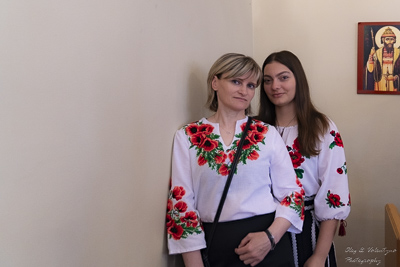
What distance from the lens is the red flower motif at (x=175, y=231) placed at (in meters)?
1.71

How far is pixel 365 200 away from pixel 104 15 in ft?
6.84

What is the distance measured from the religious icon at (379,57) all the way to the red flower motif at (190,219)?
151 centimetres

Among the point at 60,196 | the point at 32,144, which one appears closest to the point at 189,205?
the point at 60,196

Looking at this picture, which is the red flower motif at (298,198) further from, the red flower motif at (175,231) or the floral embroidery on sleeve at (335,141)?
the red flower motif at (175,231)

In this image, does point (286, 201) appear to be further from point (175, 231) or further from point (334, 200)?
point (175, 231)

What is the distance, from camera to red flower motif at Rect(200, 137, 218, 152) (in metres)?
1.75

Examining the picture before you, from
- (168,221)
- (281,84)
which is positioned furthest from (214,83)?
(168,221)

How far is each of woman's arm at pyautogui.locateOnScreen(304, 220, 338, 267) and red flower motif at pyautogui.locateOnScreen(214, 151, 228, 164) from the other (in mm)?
590

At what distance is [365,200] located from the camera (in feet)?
9.13

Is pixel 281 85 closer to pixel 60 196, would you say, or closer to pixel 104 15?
pixel 104 15

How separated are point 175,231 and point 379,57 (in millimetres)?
1686

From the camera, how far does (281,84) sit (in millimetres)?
2035

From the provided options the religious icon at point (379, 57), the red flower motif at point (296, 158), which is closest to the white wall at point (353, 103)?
the religious icon at point (379, 57)

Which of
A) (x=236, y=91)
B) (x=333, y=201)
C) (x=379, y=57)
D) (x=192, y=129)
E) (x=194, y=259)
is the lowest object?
(x=194, y=259)
